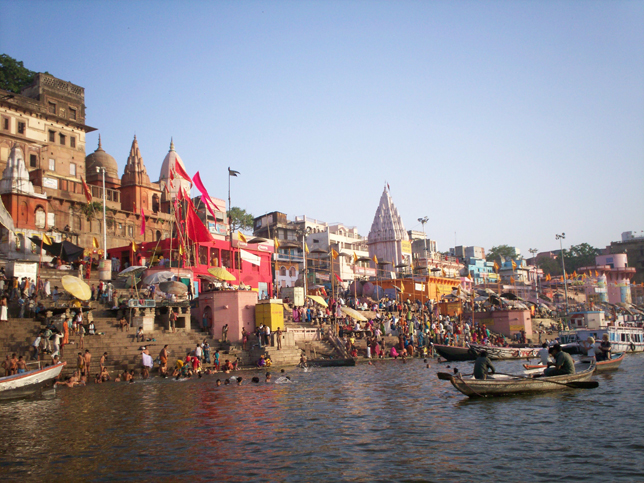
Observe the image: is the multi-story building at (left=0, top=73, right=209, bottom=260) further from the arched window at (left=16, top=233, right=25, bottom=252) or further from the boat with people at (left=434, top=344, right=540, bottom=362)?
the boat with people at (left=434, top=344, right=540, bottom=362)

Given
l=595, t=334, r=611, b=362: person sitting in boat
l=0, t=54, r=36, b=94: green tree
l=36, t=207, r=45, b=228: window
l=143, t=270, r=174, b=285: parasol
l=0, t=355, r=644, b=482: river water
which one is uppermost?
l=0, t=54, r=36, b=94: green tree

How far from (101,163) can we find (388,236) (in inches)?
1322

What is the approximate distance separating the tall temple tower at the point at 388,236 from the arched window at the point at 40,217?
40.1 m

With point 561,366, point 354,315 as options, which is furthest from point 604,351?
point 354,315

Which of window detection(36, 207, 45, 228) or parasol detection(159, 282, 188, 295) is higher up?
window detection(36, 207, 45, 228)

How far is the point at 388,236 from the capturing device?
6944cm

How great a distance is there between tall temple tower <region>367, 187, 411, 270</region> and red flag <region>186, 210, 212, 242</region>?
37261mm

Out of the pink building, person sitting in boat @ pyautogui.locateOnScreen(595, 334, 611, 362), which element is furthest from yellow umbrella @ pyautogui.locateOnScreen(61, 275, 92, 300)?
the pink building

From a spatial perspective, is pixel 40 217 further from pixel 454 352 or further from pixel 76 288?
pixel 454 352

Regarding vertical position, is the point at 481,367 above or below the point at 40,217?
below

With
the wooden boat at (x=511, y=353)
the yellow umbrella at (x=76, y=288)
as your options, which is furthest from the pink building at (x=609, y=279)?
the yellow umbrella at (x=76, y=288)

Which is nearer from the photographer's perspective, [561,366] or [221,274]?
[561,366]

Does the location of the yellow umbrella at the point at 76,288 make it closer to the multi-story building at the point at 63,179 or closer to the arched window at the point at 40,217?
the multi-story building at the point at 63,179

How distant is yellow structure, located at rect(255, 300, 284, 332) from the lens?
28.5m
